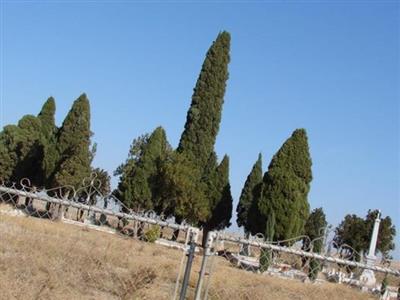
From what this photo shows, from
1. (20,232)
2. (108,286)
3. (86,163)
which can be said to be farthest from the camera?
(86,163)

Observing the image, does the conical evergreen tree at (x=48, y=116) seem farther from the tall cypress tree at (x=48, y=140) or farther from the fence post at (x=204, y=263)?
the fence post at (x=204, y=263)

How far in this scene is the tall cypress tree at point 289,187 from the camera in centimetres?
2670

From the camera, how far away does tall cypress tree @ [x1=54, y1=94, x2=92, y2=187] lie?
29.1 meters

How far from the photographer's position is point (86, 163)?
2991cm

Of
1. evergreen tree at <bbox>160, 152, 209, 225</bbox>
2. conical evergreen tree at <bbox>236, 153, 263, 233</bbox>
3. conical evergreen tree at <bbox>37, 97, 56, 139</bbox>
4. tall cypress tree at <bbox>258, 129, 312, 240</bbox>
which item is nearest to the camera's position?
tall cypress tree at <bbox>258, 129, 312, 240</bbox>

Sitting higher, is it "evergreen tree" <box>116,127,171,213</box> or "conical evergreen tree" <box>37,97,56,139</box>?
"conical evergreen tree" <box>37,97,56,139</box>

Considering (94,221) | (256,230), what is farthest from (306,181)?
(94,221)

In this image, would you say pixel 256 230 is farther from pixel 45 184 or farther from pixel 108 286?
pixel 108 286

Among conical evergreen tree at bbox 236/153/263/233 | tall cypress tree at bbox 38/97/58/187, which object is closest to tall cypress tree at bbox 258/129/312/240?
conical evergreen tree at bbox 236/153/263/233

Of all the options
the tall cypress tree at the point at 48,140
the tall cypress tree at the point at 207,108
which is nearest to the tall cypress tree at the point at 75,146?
the tall cypress tree at the point at 48,140

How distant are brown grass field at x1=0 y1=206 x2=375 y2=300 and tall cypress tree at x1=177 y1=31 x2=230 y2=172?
22.2 m

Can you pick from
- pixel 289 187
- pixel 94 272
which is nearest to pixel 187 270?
pixel 94 272

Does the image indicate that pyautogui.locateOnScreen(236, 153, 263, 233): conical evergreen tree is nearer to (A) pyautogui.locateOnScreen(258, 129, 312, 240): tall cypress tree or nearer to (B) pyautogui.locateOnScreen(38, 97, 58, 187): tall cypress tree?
(A) pyautogui.locateOnScreen(258, 129, 312, 240): tall cypress tree

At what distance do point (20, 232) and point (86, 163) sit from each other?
20.4m
